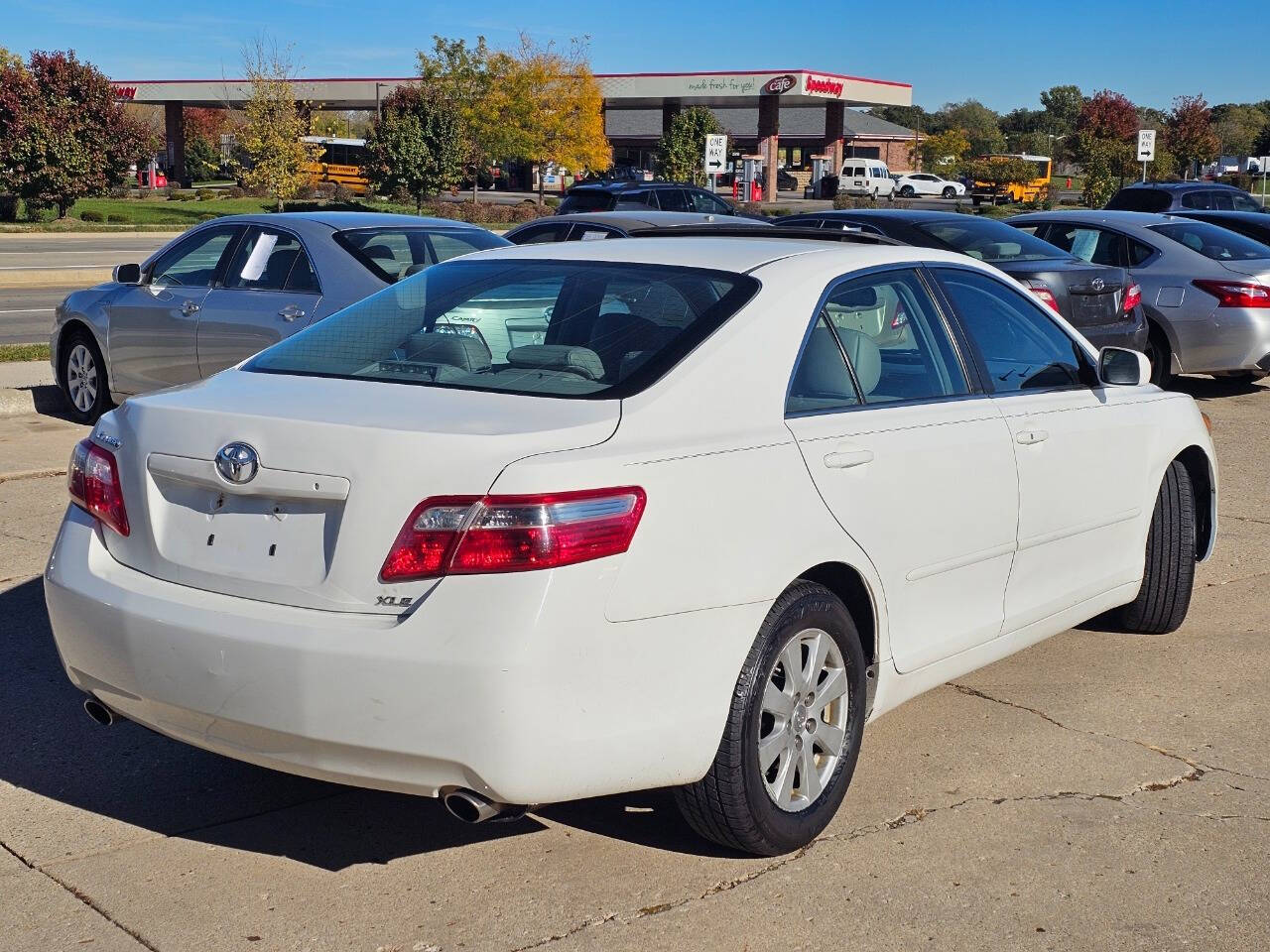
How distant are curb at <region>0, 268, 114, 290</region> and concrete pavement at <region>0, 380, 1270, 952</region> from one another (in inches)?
793

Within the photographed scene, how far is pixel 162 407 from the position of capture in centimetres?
388

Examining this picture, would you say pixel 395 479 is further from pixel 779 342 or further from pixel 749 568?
pixel 779 342

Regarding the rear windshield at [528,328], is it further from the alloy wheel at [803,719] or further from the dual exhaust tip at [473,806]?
the dual exhaust tip at [473,806]

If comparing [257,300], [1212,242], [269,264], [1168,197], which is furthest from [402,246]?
[1168,197]

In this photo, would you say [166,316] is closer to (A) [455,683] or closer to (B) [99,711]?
(B) [99,711]

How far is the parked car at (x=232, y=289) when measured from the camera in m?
9.36

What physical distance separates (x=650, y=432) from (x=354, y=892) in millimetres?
1374

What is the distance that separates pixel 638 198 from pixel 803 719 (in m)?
22.2

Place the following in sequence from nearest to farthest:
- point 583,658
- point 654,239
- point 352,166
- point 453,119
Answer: point 583,658 → point 654,239 → point 453,119 → point 352,166

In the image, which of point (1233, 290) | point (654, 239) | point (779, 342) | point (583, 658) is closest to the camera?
point (583, 658)

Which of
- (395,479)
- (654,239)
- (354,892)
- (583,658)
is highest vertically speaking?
(654,239)

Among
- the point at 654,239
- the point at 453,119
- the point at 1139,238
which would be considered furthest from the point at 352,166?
Answer: the point at 654,239

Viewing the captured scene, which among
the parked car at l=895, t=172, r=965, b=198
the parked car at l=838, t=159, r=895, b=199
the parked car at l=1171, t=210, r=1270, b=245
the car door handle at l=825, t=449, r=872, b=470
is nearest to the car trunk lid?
the car door handle at l=825, t=449, r=872, b=470

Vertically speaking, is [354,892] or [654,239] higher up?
[654,239]
